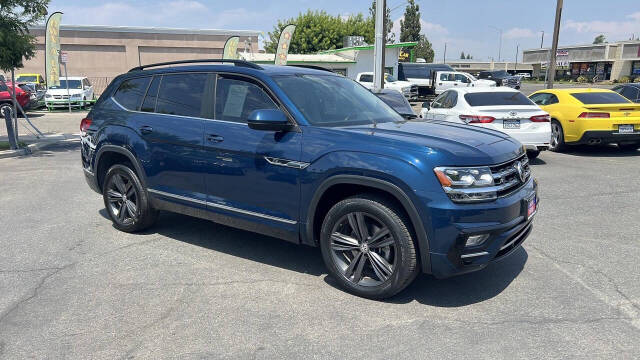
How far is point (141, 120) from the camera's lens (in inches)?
211

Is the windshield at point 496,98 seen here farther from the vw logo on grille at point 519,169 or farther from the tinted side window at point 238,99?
the tinted side window at point 238,99

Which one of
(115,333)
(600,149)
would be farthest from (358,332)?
(600,149)

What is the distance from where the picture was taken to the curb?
1198 centimetres

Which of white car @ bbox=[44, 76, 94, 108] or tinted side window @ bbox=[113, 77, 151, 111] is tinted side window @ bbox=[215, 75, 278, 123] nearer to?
tinted side window @ bbox=[113, 77, 151, 111]

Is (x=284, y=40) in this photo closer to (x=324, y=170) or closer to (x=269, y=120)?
(x=269, y=120)

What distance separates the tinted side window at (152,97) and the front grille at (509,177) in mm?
3615

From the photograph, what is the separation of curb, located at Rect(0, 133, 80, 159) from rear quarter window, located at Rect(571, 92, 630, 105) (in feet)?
43.6

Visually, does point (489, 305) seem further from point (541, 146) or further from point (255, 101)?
point (541, 146)

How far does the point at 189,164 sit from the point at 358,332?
2.40 meters

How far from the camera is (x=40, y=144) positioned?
13.8 metres

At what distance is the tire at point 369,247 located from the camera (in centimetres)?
374

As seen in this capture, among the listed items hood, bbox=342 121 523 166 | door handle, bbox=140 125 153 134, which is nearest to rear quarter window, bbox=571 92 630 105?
hood, bbox=342 121 523 166

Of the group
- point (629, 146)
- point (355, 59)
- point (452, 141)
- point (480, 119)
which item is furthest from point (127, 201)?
point (355, 59)

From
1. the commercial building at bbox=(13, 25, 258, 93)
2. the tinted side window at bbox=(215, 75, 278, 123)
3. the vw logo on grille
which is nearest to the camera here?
the vw logo on grille
